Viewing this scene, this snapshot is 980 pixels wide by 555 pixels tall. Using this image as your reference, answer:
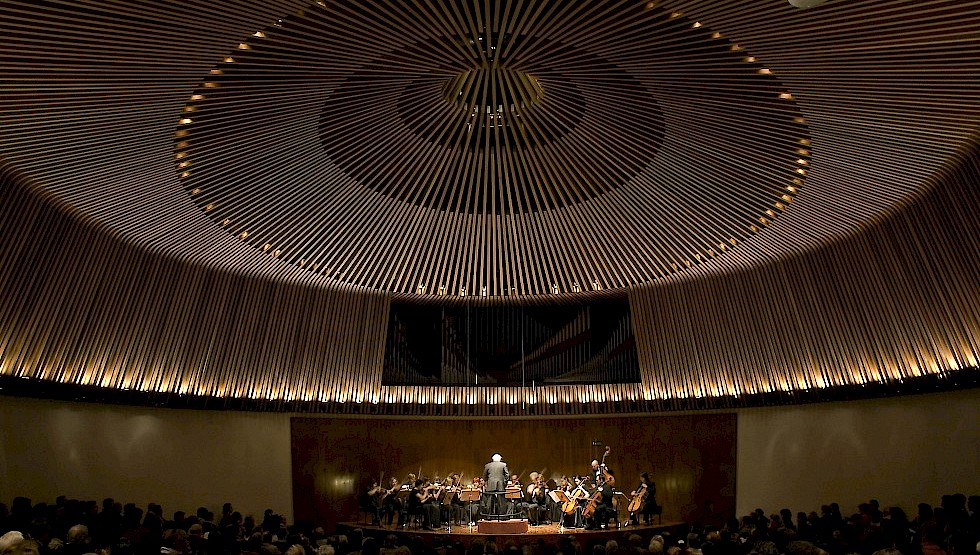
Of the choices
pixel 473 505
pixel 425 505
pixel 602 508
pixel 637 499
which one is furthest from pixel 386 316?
pixel 637 499

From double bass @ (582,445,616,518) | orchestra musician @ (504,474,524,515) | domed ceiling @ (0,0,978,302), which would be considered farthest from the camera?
orchestra musician @ (504,474,524,515)

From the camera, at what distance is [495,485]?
13734mm

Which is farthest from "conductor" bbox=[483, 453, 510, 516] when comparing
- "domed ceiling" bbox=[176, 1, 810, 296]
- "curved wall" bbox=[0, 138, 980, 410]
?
"domed ceiling" bbox=[176, 1, 810, 296]

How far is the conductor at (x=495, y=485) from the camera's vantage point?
1372cm

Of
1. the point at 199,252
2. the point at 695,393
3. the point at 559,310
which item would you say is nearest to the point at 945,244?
the point at 695,393

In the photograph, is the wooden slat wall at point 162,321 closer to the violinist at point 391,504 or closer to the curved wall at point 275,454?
the curved wall at point 275,454

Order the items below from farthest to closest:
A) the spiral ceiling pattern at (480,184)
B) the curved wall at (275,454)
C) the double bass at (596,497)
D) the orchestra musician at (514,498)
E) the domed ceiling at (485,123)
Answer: the orchestra musician at (514,498) < the double bass at (596,497) < the curved wall at (275,454) < the spiral ceiling pattern at (480,184) < the domed ceiling at (485,123)

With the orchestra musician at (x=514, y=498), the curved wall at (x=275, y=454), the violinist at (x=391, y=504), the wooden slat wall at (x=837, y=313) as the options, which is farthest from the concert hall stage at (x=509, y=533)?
the wooden slat wall at (x=837, y=313)

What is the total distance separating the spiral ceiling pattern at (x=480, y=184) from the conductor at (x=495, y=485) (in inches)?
78.9

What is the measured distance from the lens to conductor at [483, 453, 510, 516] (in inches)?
540

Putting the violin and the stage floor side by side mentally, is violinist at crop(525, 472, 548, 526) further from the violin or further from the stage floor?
the violin

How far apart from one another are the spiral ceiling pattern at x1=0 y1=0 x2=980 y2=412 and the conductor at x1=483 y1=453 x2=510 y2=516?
2.00 m

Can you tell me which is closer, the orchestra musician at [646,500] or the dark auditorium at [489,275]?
the dark auditorium at [489,275]

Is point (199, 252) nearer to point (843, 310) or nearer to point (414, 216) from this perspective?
point (414, 216)
